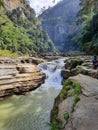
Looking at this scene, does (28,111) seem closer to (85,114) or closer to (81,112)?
(81,112)

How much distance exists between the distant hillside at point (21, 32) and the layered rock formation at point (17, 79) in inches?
1696

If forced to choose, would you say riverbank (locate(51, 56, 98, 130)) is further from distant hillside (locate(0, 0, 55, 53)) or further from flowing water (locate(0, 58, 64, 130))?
distant hillside (locate(0, 0, 55, 53))

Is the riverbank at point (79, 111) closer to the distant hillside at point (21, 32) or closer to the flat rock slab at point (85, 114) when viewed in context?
the flat rock slab at point (85, 114)

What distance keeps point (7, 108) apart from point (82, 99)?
312 inches

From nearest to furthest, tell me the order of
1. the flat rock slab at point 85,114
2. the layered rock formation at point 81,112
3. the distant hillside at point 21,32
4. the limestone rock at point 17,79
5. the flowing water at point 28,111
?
1. the flat rock slab at point 85,114
2. the layered rock formation at point 81,112
3. the flowing water at point 28,111
4. the limestone rock at point 17,79
5. the distant hillside at point 21,32

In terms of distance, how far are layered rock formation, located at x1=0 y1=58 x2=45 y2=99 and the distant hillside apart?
141ft

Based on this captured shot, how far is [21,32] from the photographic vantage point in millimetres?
95000

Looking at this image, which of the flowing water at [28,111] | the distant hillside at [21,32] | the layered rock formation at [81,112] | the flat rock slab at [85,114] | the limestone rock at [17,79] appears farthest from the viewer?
the distant hillside at [21,32]

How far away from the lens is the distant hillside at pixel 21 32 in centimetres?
7044

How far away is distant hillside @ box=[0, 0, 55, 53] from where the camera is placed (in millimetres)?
70444

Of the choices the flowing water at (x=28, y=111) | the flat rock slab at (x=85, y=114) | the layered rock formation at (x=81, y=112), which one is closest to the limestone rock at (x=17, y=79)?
the flowing water at (x=28, y=111)

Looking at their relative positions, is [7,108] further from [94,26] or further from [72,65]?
[94,26]

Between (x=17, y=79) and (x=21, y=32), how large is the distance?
76875 mm

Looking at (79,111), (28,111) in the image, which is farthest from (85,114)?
(28,111)
